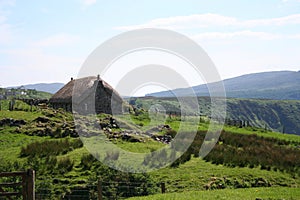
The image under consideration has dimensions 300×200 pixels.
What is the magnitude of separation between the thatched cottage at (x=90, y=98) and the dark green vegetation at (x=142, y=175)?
42.5ft

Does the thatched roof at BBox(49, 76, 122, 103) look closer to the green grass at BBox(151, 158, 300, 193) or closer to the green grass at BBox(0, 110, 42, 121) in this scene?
the green grass at BBox(0, 110, 42, 121)

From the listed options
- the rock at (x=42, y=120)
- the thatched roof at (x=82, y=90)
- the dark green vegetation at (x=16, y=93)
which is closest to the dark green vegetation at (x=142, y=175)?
the rock at (x=42, y=120)

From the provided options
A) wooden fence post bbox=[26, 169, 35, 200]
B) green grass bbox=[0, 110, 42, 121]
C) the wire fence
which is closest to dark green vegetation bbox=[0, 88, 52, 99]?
green grass bbox=[0, 110, 42, 121]

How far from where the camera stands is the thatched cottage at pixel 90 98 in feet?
154

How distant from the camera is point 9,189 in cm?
1773

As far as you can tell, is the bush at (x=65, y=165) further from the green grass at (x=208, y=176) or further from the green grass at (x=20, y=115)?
the green grass at (x=20, y=115)

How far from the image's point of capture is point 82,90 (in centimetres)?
4806

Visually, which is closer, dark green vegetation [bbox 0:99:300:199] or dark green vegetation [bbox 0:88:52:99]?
dark green vegetation [bbox 0:99:300:199]

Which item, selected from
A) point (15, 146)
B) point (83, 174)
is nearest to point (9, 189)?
point (83, 174)

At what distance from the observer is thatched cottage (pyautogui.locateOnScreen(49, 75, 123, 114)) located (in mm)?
47000

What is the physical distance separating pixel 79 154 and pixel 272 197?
552 inches

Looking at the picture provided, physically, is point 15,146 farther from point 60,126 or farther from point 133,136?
point 133,136

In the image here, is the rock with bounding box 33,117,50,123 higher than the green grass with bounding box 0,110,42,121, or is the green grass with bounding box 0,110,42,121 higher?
the green grass with bounding box 0,110,42,121

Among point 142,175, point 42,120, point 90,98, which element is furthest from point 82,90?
point 142,175
